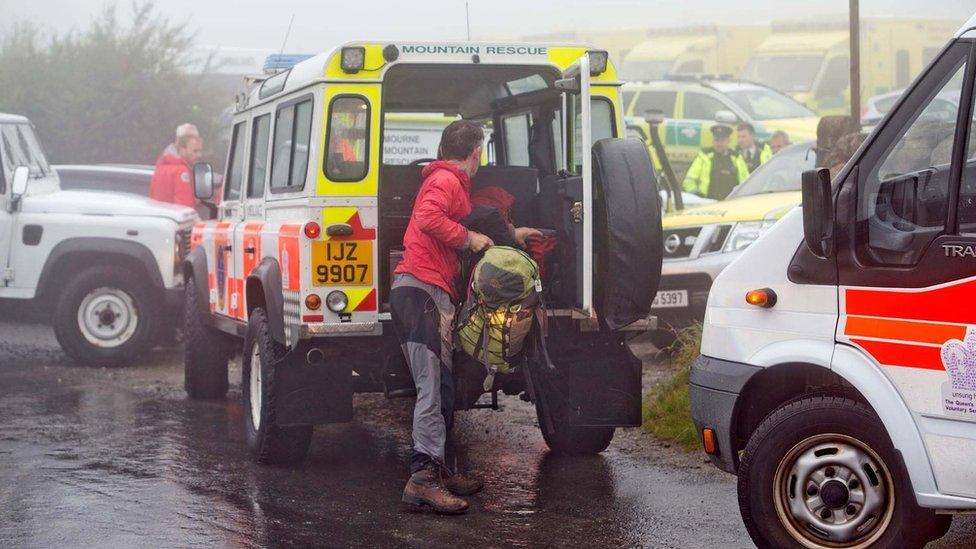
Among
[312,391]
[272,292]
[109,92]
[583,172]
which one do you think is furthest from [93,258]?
[109,92]

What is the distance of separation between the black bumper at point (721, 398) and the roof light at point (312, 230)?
2189 millimetres

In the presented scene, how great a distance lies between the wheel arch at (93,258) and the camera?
41.7 feet

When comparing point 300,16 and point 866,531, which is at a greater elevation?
point 300,16

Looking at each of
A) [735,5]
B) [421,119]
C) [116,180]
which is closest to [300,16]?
[735,5]

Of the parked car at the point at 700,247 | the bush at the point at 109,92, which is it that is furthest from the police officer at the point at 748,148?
the bush at the point at 109,92

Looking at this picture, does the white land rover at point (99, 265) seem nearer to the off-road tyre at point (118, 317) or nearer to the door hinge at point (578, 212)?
the off-road tyre at point (118, 317)

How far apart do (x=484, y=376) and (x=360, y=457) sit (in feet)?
3.81

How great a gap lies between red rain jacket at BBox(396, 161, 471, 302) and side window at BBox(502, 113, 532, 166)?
146 cm

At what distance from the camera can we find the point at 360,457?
28.2 feet

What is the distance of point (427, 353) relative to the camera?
7121 millimetres

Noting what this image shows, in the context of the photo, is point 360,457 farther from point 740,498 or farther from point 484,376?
point 740,498

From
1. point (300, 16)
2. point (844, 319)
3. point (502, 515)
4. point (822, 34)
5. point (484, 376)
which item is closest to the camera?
point (844, 319)

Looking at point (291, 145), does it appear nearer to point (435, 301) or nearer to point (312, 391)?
point (312, 391)

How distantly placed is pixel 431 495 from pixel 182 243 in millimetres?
Result: 6504
